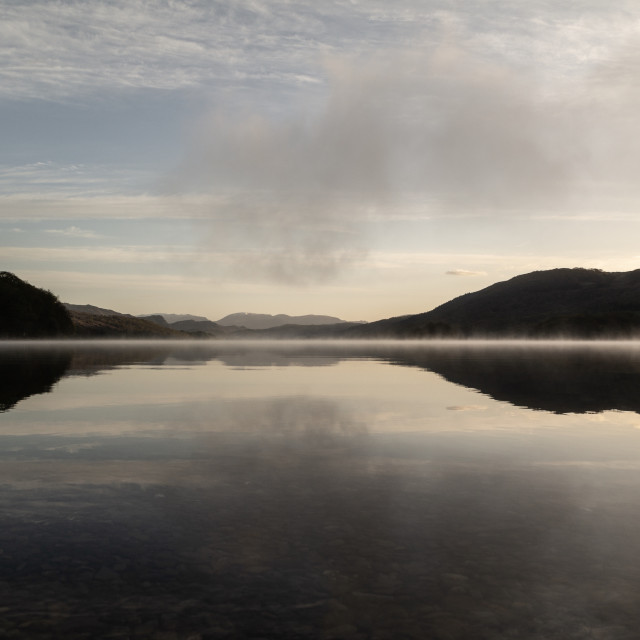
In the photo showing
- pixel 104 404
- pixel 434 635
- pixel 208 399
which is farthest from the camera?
pixel 208 399

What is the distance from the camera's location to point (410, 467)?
17953 mm

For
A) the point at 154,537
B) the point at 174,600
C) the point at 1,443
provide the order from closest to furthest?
the point at 174,600, the point at 154,537, the point at 1,443

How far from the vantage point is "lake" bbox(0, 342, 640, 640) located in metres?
8.57

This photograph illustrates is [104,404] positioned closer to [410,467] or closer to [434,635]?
[410,467]

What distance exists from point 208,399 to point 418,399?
37.2 ft

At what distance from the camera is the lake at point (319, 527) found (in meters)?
8.57

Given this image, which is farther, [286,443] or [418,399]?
[418,399]

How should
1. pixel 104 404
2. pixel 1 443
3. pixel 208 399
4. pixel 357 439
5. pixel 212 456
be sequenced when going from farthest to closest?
pixel 208 399 < pixel 104 404 < pixel 357 439 < pixel 1 443 < pixel 212 456

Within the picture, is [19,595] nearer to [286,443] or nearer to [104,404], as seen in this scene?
[286,443]

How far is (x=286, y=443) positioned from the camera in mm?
21562

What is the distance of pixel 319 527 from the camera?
12227mm

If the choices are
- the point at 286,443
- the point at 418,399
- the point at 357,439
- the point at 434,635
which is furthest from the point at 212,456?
the point at 418,399

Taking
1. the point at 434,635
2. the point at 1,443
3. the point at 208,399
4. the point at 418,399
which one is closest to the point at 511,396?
the point at 418,399

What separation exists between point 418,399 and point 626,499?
20.4m
